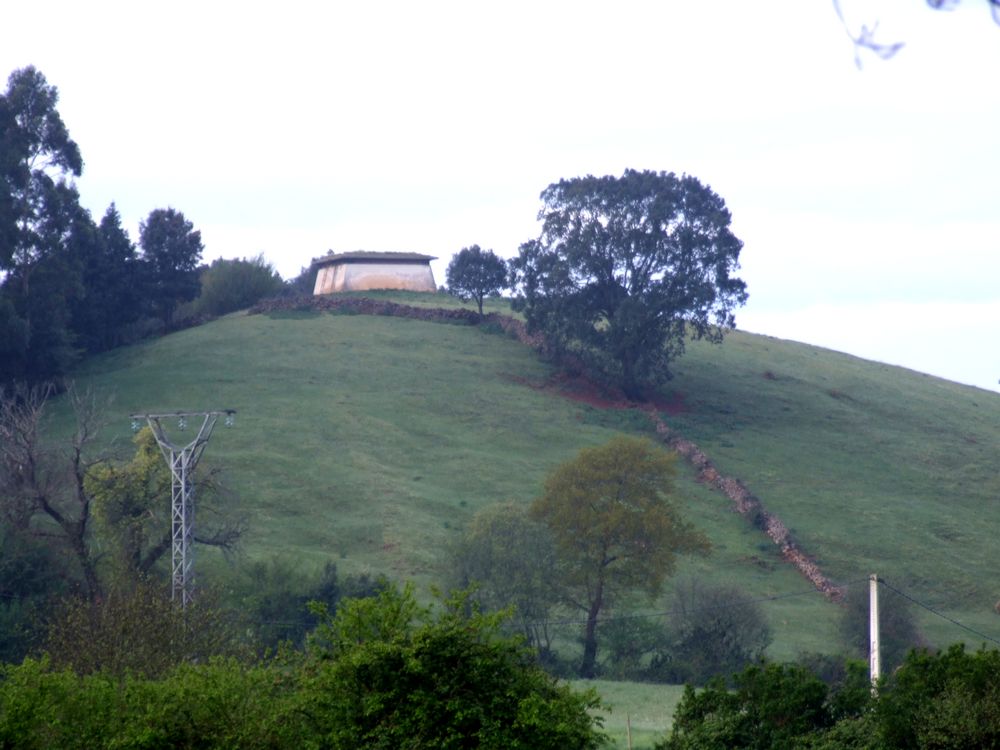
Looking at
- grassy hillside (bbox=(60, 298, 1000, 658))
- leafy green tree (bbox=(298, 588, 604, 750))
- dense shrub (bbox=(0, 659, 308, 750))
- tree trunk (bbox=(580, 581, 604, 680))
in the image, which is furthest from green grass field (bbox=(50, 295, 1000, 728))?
dense shrub (bbox=(0, 659, 308, 750))

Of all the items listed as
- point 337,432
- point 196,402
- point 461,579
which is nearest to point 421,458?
point 337,432

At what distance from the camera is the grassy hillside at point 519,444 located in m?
45.3

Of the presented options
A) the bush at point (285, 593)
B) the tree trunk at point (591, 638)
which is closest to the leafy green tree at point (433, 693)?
the bush at point (285, 593)

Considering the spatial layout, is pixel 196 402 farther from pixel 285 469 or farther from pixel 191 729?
pixel 191 729

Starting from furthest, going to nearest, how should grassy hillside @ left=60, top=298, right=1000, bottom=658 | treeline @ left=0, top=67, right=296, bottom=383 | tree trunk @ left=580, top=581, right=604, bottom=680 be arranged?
treeline @ left=0, top=67, right=296, bottom=383 < grassy hillside @ left=60, top=298, right=1000, bottom=658 < tree trunk @ left=580, top=581, right=604, bottom=680

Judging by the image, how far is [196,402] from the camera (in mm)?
58031

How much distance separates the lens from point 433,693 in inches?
497

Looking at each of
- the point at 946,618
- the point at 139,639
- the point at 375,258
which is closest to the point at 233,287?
the point at 375,258

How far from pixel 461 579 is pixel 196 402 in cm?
2337

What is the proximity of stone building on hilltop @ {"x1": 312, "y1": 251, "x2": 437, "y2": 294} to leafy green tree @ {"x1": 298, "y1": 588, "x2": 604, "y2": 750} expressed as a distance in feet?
251

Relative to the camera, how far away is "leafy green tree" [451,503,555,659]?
39.2 meters

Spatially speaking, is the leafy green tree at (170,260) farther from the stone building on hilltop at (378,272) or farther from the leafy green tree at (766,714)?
the leafy green tree at (766,714)

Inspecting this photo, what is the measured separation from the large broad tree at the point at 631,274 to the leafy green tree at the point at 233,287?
2912 cm

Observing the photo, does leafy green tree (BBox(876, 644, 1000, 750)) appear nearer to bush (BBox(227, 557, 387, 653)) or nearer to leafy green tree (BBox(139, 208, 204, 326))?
bush (BBox(227, 557, 387, 653))
